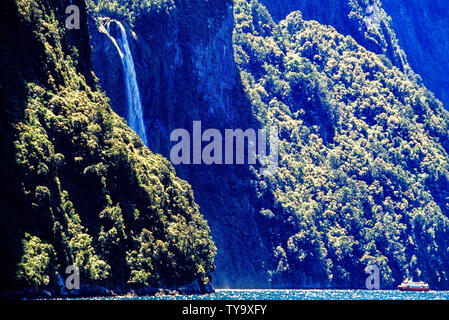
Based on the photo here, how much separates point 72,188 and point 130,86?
44010mm

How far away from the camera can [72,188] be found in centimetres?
9650

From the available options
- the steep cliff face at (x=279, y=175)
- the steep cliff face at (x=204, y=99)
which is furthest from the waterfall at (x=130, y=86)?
the steep cliff face at (x=204, y=99)

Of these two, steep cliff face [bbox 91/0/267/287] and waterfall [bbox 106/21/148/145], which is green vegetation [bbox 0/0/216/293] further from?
steep cliff face [bbox 91/0/267/287]

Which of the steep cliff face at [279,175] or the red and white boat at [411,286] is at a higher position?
the steep cliff face at [279,175]

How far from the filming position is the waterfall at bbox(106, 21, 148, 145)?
137375 mm

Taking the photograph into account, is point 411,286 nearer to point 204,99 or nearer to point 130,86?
point 204,99

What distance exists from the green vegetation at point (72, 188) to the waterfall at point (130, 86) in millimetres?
22504

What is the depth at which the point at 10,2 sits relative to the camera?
9394cm

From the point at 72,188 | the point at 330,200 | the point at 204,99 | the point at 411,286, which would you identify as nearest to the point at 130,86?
the point at 204,99

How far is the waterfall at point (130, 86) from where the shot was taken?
13738cm

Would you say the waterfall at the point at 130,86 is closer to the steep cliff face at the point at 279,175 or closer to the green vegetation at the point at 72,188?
the steep cliff face at the point at 279,175
